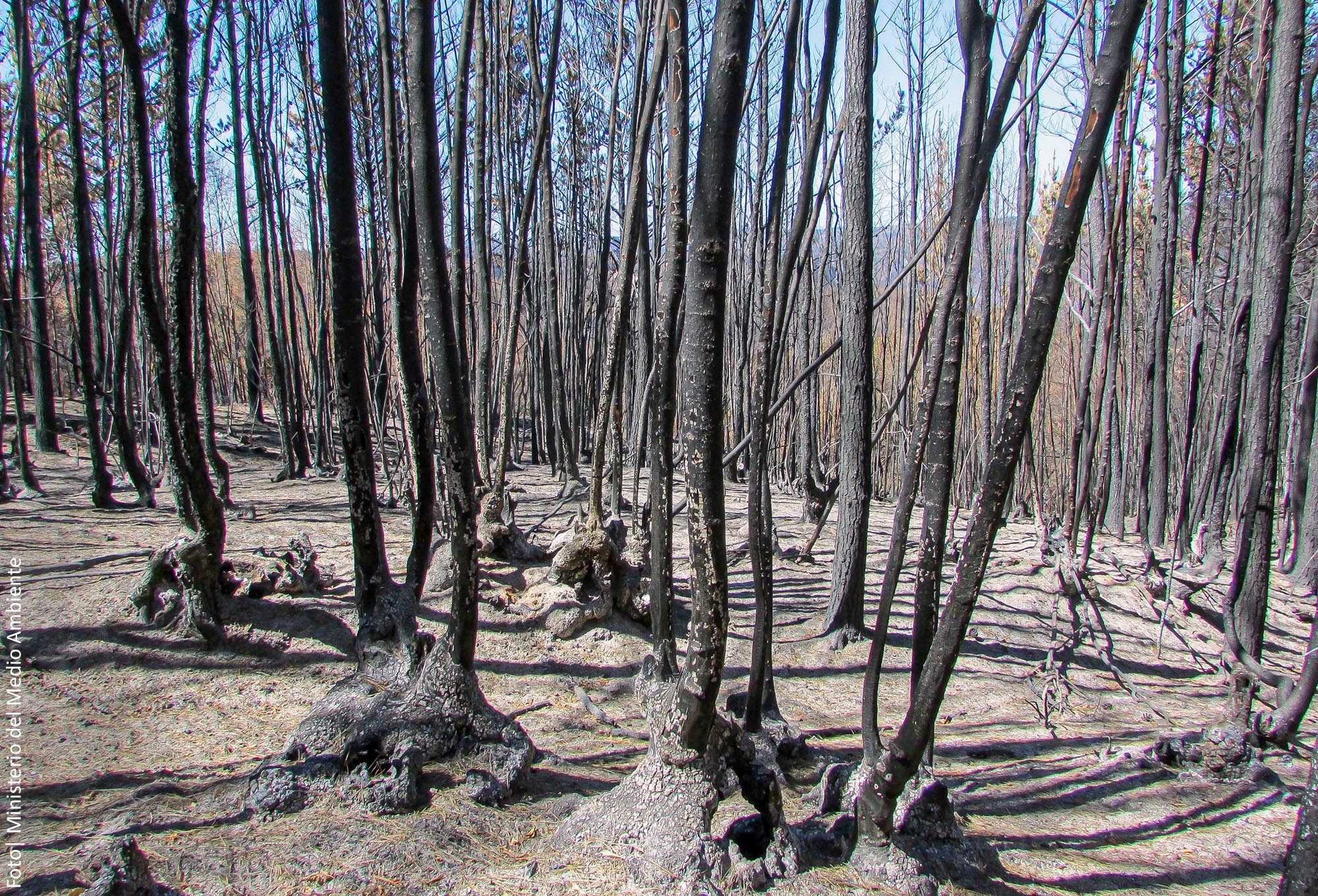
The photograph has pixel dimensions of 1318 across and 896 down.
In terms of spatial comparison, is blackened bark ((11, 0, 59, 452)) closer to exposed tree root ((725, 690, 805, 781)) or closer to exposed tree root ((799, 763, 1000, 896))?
exposed tree root ((725, 690, 805, 781))

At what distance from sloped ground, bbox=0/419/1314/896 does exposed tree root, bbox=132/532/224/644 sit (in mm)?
82

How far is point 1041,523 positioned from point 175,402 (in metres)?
5.93

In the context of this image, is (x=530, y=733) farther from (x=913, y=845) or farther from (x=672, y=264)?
(x=672, y=264)

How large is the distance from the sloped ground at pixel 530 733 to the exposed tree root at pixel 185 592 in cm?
8

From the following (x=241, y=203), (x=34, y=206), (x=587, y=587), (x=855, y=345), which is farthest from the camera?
(x=241, y=203)

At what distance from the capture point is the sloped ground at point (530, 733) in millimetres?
1786

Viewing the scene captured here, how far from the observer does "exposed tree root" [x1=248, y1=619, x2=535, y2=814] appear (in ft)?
6.65

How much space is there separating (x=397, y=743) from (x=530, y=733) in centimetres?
89

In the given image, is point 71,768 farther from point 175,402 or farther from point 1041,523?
point 1041,523

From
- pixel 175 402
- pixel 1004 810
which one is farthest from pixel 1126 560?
pixel 175 402

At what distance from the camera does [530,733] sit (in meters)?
2.98

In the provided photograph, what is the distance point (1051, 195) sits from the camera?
12148 millimetres

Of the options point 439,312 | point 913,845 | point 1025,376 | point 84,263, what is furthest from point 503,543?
point 1025,376

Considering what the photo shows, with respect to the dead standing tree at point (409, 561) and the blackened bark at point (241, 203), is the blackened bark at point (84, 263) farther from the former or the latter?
the dead standing tree at point (409, 561)
